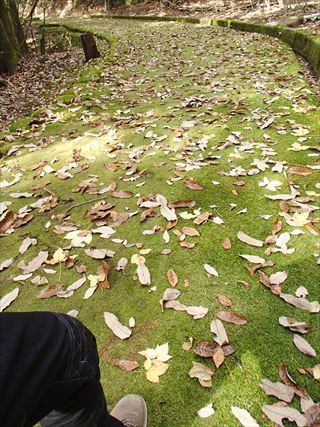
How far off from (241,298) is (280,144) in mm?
2373

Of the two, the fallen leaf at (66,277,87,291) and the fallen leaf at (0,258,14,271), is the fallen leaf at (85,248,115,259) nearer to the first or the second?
the fallen leaf at (66,277,87,291)

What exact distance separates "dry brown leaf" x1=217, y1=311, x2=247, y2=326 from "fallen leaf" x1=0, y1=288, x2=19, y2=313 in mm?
1551

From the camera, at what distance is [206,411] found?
5.92ft

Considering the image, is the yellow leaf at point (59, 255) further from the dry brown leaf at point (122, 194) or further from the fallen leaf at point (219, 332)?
the fallen leaf at point (219, 332)

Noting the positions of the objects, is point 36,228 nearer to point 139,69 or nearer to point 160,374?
point 160,374

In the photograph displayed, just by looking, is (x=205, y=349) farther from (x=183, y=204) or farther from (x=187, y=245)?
(x=183, y=204)

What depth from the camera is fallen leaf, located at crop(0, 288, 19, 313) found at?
2.61 m

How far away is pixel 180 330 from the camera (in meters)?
2.21

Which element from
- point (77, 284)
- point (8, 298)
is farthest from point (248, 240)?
point (8, 298)

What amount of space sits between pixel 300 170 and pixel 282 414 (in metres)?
2.40

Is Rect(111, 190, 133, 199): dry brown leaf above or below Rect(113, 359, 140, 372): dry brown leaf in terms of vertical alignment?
above

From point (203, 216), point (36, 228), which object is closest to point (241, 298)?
point (203, 216)

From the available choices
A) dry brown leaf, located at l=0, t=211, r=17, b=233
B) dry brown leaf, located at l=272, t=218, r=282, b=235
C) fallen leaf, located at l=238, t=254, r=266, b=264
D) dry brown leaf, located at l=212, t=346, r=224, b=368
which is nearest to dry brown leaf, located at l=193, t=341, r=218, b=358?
dry brown leaf, located at l=212, t=346, r=224, b=368

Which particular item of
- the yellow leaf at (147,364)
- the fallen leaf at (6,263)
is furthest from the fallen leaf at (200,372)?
the fallen leaf at (6,263)
